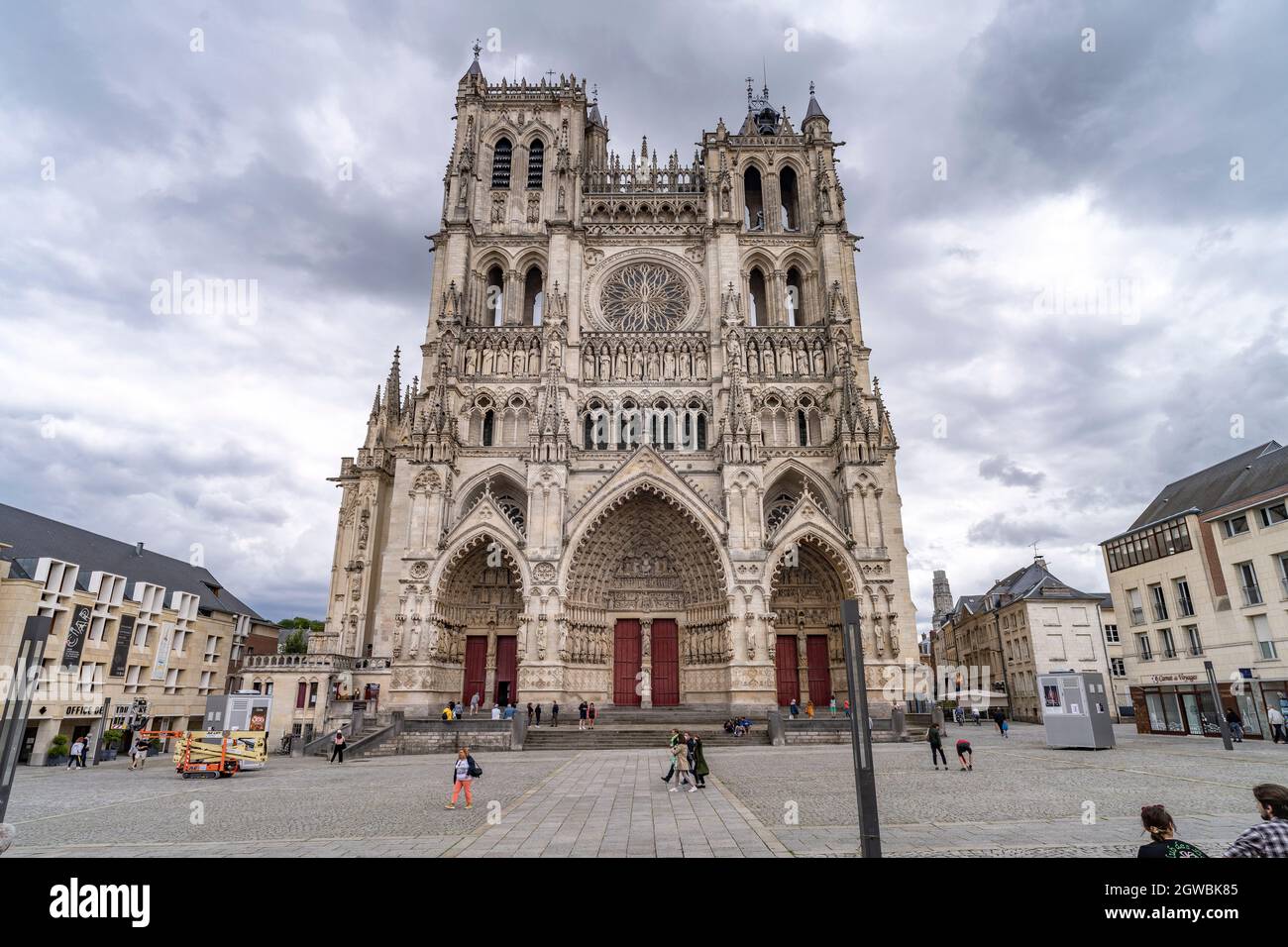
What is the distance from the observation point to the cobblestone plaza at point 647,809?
26.3 ft

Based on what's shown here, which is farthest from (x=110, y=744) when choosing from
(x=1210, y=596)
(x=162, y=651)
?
(x=1210, y=596)

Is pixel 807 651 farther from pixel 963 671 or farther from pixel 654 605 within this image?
pixel 963 671

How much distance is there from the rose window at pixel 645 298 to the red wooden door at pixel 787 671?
1764cm

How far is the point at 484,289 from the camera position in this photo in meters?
38.3

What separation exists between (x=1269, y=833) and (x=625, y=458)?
29.0m

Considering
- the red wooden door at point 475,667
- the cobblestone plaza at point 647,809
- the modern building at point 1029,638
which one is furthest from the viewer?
the modern building at point 1029,638

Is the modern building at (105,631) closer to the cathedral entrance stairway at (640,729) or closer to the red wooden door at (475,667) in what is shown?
the red wooden door at (475,667)

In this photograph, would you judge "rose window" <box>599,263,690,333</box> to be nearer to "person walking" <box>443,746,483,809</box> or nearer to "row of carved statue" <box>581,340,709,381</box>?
"row of carved statue" <box>581,340,709,381</box>

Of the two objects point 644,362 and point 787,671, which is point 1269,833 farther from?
point 644,362

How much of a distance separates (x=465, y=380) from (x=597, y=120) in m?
22.5

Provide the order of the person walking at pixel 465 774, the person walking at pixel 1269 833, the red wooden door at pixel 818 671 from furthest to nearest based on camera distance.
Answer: the red wooden door at pixel 818 671 → the person walking at pixel 465 774 → the person walking at pixel 1269 833

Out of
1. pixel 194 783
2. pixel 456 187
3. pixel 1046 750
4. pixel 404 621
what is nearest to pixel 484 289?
pixel 456 187

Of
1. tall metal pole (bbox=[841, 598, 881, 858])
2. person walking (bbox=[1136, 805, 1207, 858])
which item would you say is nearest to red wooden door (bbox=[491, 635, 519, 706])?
tall metal pole (bbox=[841, 598, 881, 858])

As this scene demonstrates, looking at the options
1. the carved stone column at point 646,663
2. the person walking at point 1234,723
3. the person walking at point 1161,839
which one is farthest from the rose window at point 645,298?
the person walking at point 1161,839
